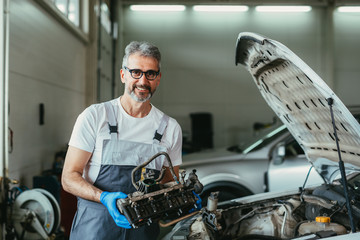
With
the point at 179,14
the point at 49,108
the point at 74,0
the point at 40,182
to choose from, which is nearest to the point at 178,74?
the point at 179,14

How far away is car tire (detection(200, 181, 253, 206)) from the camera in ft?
13.5

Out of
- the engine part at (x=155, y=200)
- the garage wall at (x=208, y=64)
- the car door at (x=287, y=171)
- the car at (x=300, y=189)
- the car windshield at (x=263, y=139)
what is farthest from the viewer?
the garage wall at (x=208, y=64)

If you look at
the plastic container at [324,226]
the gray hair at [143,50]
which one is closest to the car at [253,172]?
the plastic container at [324,226]

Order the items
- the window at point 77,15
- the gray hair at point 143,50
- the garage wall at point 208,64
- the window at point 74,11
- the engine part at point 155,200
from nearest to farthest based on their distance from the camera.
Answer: the engine part at point 155,200
the gray hair at point 143,50
the window at point 77,15
the window at point 74,11
the garage wall at point 208,64

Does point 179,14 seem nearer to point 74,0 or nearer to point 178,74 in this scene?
point 178,74

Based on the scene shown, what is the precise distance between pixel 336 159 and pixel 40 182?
3.42 metres

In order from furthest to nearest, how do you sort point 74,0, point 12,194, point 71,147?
point 74,0
point 12,194
point 71,147

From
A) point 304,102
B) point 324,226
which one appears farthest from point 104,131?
point 324,226

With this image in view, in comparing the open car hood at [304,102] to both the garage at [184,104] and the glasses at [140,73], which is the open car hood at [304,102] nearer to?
the garage at [184,104]

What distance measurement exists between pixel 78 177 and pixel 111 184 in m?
0.17

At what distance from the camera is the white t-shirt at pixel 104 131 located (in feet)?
6.08

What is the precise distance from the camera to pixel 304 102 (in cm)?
207

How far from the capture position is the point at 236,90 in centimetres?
1064

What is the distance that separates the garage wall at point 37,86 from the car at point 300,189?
106 inches
